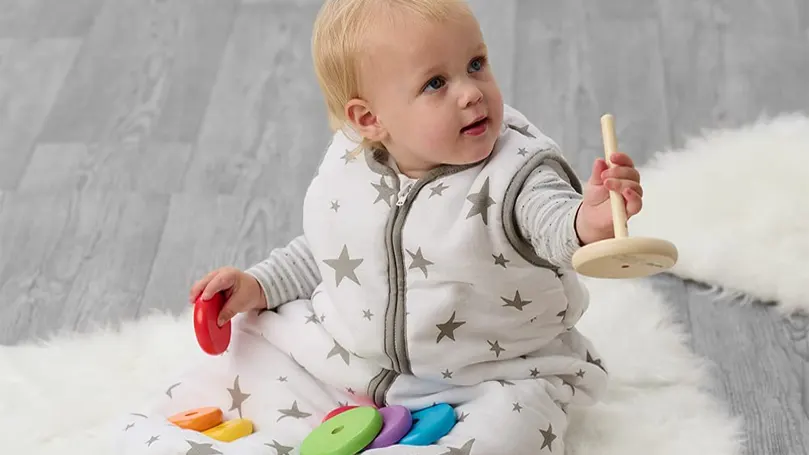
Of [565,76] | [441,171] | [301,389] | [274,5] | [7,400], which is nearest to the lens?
[441,171]

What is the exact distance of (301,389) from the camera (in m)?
1.03

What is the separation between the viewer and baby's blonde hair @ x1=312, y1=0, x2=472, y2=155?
2.77 feet

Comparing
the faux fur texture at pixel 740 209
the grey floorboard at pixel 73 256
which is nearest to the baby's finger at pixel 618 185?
the faux fur texture at pixel 740 209

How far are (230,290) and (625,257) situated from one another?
0.48 metres

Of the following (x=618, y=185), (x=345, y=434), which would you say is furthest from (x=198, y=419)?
(x=618, y=185)

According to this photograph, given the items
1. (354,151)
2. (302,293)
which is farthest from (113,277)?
(354,151)

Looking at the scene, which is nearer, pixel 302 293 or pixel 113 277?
pixel 302 293

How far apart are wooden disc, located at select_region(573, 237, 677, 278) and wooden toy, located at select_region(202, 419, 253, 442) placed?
418 mm

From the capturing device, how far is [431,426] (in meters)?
0.93

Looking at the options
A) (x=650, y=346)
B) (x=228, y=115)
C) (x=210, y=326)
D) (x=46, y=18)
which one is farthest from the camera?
(x=46, y=18)

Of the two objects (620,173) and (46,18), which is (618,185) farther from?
(46,18)

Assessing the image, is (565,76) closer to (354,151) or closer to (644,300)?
(644,300)

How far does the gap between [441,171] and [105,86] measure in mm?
882

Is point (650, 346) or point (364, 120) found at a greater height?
point (364, 120)
